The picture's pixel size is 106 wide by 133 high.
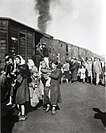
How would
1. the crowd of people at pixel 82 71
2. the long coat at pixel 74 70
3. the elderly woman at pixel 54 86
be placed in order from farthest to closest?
the long coat at pixel 74 70 < the crowd of people at pixel 82 71 < the elderly woman at pixel 54 86

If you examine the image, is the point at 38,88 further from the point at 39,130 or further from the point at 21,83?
the point at 39,130

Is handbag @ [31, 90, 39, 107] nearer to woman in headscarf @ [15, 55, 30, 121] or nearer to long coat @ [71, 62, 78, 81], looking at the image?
woman in headscarf @ [15, 55, 30, 121]

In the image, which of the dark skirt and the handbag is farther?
the handbag

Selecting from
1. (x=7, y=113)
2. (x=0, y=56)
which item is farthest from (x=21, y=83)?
(x=0, y=56)

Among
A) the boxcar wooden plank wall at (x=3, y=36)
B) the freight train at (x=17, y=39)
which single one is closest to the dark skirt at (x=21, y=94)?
the freight train at (x=17, y=39)

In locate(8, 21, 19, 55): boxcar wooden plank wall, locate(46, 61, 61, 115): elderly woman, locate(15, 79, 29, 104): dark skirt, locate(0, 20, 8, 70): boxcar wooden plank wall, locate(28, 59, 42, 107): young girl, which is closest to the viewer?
locate(15, 79, 29, 104): dark skirt

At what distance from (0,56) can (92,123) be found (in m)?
5.12

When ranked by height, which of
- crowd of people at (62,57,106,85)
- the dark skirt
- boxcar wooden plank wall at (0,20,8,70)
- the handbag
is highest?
boxcar wooden plank wall at (0,20,8,70)

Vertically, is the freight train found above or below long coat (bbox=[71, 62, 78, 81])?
above

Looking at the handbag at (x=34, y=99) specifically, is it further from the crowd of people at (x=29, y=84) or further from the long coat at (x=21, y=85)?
the long coat at (x=21, y=85)

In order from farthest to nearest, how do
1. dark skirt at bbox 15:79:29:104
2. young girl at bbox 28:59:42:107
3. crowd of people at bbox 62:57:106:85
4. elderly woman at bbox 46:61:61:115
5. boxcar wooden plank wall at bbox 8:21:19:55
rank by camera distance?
crowd of people at bbox 62:57:106:85
boxcar wooden plank wall at bbox 8:21:19:55
young girl at bbox 28:59:42:107
elderly woman at bbox 46:61:61:115
dark skirt at bbox 15:79:29:104

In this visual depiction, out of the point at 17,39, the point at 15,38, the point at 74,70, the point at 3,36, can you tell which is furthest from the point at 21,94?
the point at 74,70

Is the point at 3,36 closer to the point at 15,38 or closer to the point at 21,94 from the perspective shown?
the point at 15,38

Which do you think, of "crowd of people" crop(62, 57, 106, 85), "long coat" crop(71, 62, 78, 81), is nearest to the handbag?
"crowd of people" crop(62, 57, 106, 85)
